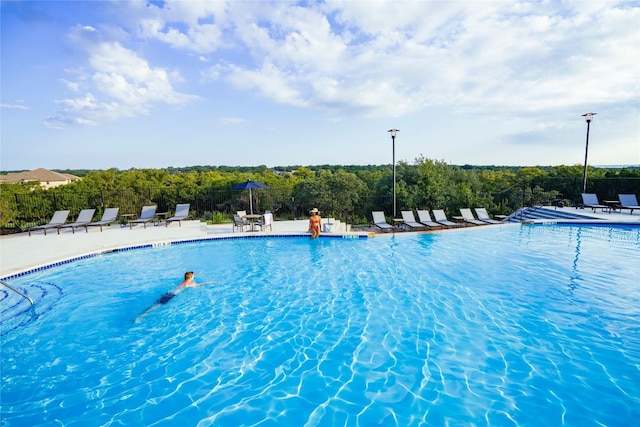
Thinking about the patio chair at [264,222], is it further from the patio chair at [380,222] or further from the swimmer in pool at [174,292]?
the swimmer in pool at [174,292]

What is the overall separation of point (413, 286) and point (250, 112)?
14648 millimetres

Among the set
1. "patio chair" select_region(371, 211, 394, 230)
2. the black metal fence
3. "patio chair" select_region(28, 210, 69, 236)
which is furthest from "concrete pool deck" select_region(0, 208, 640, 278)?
the black metal fence

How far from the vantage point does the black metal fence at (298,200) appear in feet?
46.2

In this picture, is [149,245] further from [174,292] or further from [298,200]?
[298,200]

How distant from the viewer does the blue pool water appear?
314cm

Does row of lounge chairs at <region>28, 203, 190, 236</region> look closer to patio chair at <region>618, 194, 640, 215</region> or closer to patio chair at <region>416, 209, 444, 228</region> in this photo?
patio chair at <region>416, 209, 444, 228</region>

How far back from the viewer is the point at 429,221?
1213 centimetres

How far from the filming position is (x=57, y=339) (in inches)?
181

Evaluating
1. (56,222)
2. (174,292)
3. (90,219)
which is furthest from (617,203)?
(56,222)

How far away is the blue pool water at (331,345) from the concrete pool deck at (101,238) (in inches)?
33.8

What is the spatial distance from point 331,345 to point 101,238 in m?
9.20

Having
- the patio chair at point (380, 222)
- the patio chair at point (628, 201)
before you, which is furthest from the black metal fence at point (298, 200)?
the patio chair at point (628, 201)

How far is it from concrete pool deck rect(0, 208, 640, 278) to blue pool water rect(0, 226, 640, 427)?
0.86 meters

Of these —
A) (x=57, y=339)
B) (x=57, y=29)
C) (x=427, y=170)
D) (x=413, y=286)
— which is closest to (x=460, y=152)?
(x=427, y=170)
